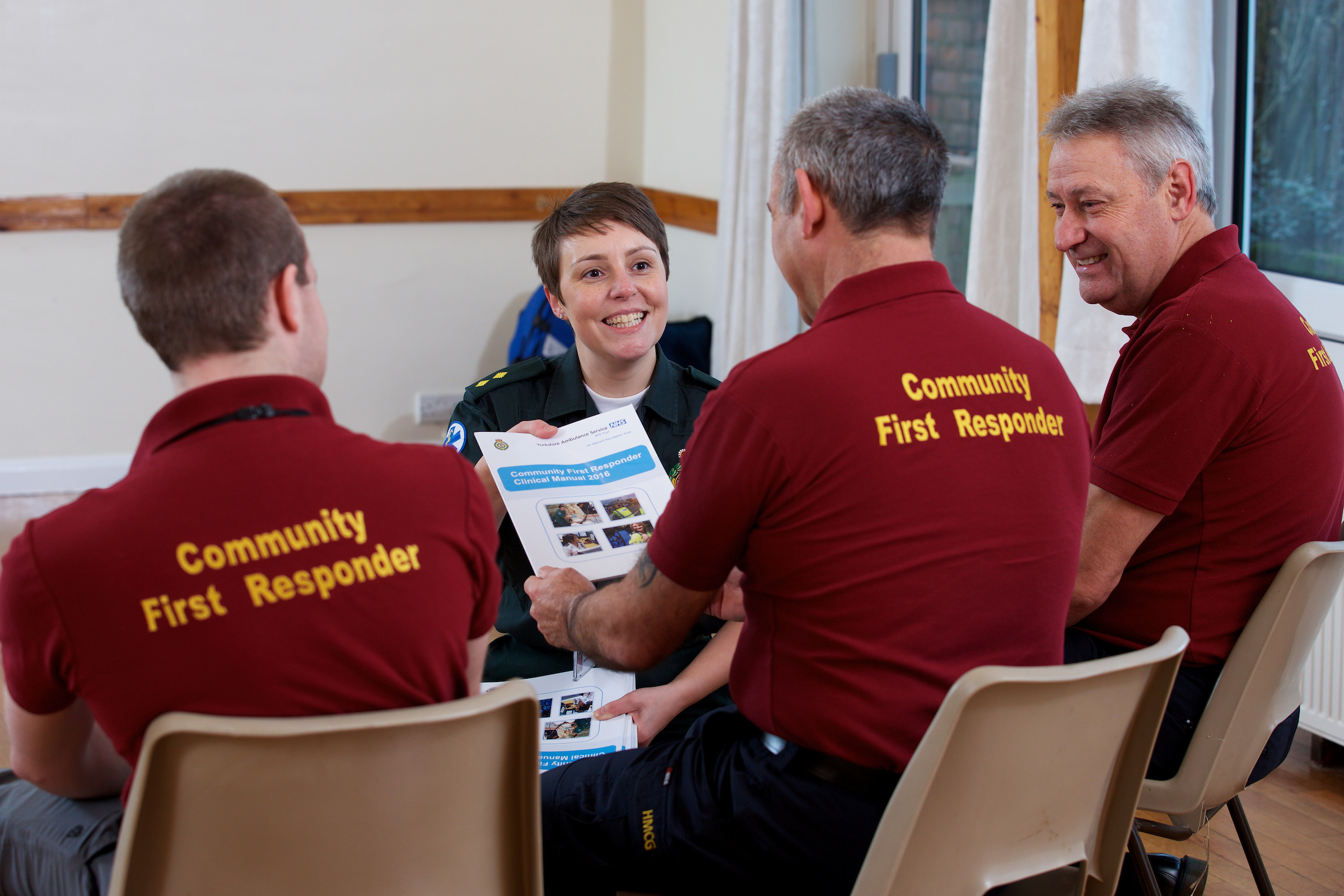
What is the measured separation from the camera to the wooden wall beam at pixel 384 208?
4387mm

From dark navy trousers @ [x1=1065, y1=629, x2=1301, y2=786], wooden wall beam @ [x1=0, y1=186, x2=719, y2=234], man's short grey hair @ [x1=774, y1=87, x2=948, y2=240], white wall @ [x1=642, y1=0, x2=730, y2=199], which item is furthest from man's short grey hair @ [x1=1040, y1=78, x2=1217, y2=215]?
wooden wall beam @ [x1=0, y1=186, x2=719, y2=234]

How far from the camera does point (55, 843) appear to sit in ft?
3.92

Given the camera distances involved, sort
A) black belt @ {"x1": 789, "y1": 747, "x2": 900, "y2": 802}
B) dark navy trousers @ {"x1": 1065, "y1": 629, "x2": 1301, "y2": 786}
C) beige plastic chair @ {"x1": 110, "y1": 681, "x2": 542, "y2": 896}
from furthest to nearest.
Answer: dark navy trousers @ {"x1": 1065, "y1": 629, "x2": 1301, "y2": 786} < black belt @ {"x1": 789, "y1": 747, "x2": 900, "y2": 802} < beige plastic chair @ {"x1": 110, "y1": 681, "x2": 542, "y2": 896}

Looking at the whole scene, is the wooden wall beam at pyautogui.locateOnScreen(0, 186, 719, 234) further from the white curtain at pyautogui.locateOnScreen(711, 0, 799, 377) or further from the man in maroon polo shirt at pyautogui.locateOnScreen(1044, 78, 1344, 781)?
the man in maroon polo shirt at pyautogui.locateOnScreen(1044, 78, 1344, 781)

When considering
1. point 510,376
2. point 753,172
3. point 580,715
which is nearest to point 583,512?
point 580,715

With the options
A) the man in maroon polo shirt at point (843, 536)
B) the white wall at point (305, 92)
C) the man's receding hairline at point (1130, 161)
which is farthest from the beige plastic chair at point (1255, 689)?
the white wall at point (305, 92)

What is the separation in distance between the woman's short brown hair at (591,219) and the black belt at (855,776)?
103 centimetres

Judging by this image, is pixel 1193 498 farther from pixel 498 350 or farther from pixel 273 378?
pixel 498 350

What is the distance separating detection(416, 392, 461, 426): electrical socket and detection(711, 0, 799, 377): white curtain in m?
1.50

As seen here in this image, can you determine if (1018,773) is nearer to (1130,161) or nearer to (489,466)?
(489,466)

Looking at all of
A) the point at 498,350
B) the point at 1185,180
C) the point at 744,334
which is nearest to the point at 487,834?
the point at 1185,180

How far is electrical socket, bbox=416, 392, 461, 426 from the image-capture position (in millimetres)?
5016

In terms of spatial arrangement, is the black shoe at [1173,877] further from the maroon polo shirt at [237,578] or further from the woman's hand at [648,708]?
the maroon polo shirt at [237,578]

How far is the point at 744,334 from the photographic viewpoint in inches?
159
